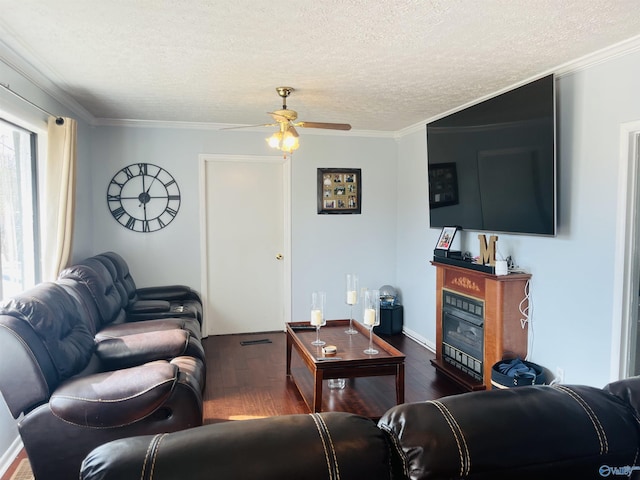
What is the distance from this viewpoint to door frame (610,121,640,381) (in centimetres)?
268

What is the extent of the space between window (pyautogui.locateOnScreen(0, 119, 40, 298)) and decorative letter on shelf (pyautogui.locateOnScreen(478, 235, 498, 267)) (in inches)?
135

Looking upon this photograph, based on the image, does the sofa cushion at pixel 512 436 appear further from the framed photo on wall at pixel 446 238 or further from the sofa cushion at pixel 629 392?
the framed photo on wall at pixel 446 238

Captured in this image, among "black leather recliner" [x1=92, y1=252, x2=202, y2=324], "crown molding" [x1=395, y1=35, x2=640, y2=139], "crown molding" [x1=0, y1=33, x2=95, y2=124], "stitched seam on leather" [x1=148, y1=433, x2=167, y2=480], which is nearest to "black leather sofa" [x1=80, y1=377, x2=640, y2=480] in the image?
"stitched seam on leather" [x1=148, y1=433, x2=167, y2=480]

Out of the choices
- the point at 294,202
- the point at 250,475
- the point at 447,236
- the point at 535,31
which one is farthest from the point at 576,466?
the point at 294,202

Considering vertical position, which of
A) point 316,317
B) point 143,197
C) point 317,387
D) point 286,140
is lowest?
point 317,387

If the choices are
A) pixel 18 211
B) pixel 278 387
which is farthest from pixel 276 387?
pixel 18 211

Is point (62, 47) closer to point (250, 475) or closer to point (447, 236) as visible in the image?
point (250, 475)

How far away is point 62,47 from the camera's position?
265 centimetres

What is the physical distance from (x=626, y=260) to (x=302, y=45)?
90.1 inches

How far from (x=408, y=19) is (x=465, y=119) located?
5.51ft

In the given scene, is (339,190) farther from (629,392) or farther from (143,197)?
(629,392)

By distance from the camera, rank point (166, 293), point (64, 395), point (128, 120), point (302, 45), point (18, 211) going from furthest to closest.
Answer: point (128, 120) → point (166, 293) → point (18, 211) → point (302, 45) → point (64, 395)

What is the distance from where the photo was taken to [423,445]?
2.93ft

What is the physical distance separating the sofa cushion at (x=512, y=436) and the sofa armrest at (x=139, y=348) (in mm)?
2260
